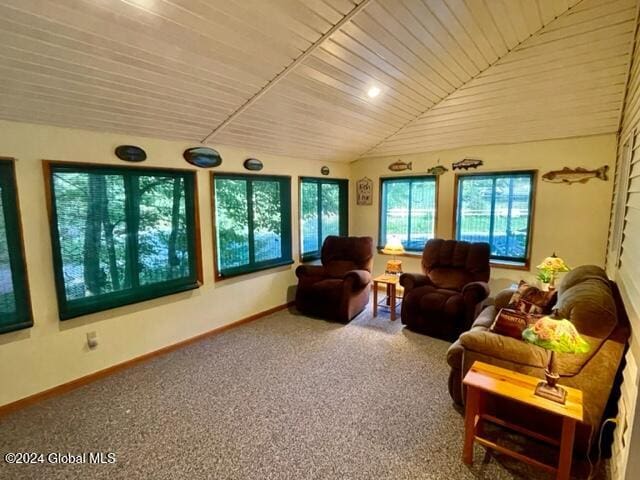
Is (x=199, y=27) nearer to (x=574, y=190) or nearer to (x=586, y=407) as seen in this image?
(x=586, y=407)

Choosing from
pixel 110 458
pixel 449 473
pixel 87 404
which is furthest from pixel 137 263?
pixel 449 473

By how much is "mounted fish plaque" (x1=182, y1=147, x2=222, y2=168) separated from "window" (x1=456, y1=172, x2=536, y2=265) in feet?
10.9

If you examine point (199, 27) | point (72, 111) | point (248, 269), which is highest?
point (199, 27)

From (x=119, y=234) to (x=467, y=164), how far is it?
431 cm

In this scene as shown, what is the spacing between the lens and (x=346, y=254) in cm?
471

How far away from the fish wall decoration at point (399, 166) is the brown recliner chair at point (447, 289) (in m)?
1.37

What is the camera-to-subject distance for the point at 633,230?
2016 mm

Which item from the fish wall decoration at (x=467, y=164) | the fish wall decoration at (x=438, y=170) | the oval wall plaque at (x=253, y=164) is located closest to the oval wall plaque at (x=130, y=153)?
the oval wall plaque at (x=253, y=164)

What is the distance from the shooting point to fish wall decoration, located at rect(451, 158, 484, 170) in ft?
14.5

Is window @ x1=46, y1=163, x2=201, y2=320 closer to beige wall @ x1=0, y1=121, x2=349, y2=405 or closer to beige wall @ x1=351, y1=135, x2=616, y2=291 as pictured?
beige wall @ x1=0, y1=121, x2=349, y2=405

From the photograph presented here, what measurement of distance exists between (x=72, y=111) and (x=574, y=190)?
513 centimetres

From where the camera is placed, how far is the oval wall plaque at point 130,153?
286cm

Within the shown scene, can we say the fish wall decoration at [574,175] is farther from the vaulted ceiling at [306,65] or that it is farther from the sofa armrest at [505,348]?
the sofa armrest at [505,348]

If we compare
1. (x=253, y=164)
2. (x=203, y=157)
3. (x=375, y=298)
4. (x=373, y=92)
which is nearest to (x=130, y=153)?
(x=203, y=157)
